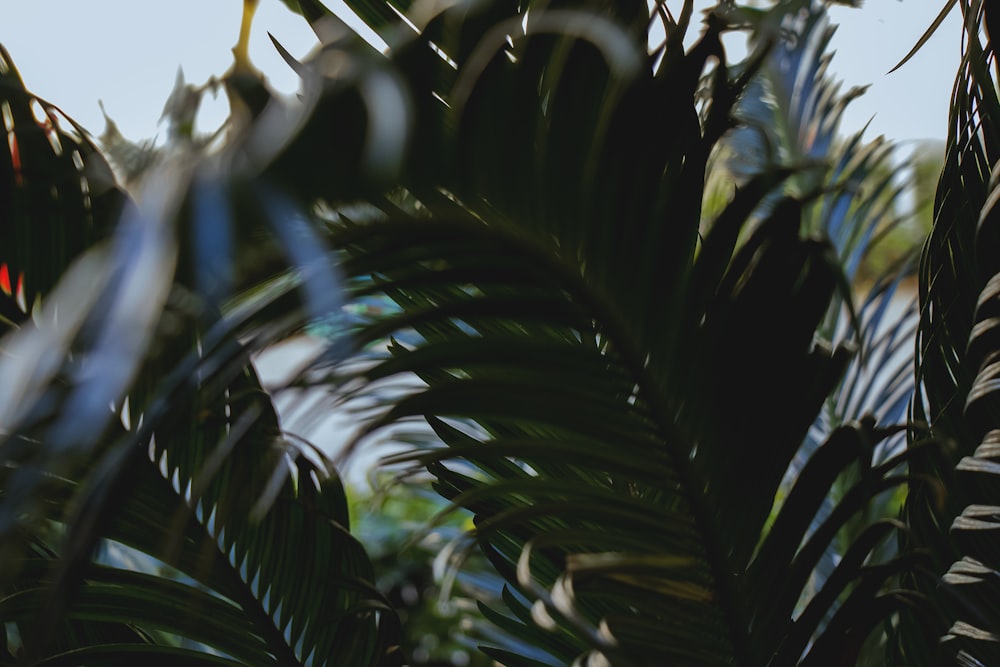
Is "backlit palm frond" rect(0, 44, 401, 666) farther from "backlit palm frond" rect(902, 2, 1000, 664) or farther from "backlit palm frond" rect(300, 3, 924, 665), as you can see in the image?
"backlit palm frond" rect(902, 2, 1000, 664)

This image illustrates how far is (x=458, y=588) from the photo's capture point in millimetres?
1024

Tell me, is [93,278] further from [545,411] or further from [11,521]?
[545,411]

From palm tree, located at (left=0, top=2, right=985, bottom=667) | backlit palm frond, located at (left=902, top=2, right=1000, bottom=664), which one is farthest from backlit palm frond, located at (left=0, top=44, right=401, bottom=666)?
backlit palm frond, located at (left=902, top=2, right=1000, bottom=664)

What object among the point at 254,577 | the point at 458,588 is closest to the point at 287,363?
the point at 458,588

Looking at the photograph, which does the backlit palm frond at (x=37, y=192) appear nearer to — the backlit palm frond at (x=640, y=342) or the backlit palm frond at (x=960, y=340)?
the backlit palm frond at (x=640, y=342)

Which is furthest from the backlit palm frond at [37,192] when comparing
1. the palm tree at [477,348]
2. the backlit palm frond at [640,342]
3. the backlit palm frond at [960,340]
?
the backlit palm frond at [960,340]

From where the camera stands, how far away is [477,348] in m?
0.47

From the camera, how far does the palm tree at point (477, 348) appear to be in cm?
33

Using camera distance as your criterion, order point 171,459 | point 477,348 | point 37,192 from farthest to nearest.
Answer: point 171,459 → point 37,192 → point 477,348

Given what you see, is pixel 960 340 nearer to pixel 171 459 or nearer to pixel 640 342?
pixel 640 342

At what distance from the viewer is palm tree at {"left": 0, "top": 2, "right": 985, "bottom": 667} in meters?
0.33

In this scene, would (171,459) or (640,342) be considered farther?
(171,459)

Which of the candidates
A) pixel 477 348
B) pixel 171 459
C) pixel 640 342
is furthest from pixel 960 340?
pixel 171 459

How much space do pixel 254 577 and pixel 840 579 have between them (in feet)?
1.57
